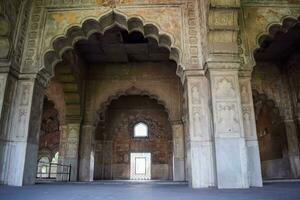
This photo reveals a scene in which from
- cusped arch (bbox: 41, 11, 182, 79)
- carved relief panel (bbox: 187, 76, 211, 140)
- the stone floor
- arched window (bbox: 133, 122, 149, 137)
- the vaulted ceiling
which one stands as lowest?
the stone floor

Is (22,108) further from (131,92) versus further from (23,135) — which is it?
(131,92)

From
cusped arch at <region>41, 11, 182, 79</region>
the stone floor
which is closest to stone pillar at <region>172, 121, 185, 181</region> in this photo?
cusped arch at <region>41, 11, 182, 79</region>

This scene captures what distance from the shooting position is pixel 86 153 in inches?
464

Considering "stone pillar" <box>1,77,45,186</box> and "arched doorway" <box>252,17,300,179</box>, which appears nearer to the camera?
"stone pillar" <box>1,77,45,186</box>

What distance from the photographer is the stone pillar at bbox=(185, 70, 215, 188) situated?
6.54m

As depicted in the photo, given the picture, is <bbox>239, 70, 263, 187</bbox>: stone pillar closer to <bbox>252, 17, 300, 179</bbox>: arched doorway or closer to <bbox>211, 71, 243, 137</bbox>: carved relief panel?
<bbox>211, 71, 243, 137</bbox>: carved relief panel

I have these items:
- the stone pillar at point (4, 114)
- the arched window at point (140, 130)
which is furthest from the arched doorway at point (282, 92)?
the stone pillar at point (4, 114)

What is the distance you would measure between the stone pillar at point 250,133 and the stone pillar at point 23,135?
5.30 meters

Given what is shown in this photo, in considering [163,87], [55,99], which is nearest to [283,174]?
[163,87]

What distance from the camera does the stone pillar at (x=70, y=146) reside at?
11.5 metres

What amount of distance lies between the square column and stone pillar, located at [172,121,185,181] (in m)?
5.50

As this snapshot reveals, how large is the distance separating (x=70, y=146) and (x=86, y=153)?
73cm

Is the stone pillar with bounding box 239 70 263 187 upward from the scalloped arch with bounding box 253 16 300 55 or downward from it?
downward

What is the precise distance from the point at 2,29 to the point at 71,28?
5.64ft
